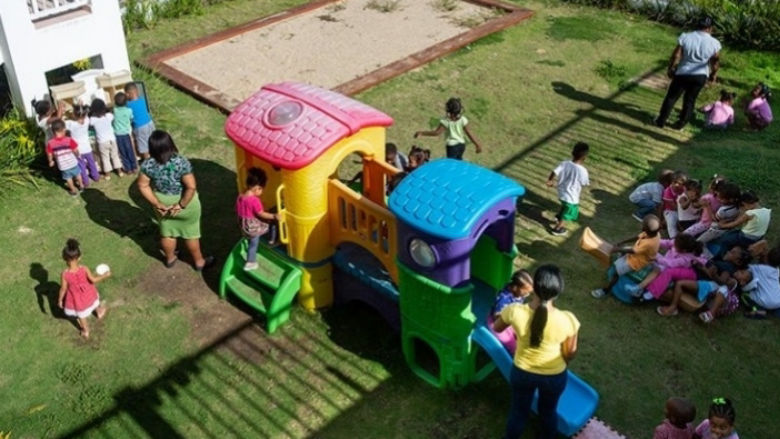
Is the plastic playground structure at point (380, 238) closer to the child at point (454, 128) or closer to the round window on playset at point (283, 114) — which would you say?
the round window on playset at point (283, 114)

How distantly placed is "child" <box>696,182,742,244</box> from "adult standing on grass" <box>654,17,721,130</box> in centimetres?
283

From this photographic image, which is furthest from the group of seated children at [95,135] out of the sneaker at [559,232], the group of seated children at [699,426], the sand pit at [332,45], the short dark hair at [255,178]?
the group of seated children at [699,426]

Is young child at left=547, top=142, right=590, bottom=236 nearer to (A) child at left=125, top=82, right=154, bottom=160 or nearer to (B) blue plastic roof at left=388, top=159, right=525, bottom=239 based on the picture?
(B) blue plastic roof at left=388, top=159, right=525, bottom=239

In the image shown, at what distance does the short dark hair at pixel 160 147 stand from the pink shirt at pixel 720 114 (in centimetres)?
671

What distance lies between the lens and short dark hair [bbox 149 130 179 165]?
716 cm

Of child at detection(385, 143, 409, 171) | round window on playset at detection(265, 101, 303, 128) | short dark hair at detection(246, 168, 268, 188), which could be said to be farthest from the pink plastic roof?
child at detection(385, 143, 409, 171)

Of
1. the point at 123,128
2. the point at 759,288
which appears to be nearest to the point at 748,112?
the point at 759,288

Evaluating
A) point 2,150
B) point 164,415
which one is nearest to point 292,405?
point 164,415

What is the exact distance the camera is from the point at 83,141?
9047 millimetres

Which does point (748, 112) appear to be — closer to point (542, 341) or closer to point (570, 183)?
point (570, 183)

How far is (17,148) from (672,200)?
710 centimetres

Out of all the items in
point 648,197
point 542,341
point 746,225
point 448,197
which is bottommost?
point 648,197

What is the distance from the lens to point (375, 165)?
23.8ft

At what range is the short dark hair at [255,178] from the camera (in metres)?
7.11
